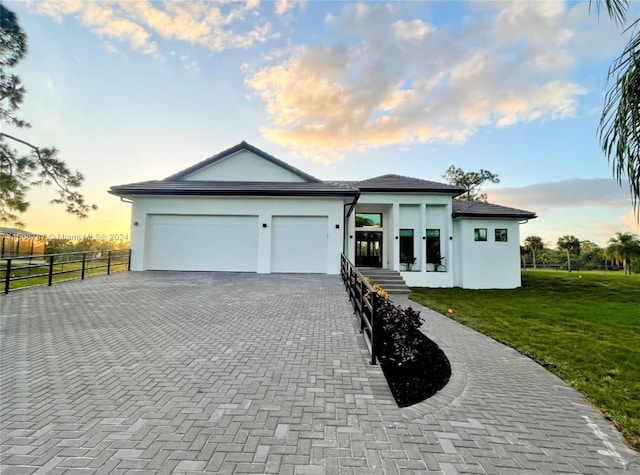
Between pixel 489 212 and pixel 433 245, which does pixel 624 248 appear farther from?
pixel 433 245

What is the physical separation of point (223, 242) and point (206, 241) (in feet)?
2.57

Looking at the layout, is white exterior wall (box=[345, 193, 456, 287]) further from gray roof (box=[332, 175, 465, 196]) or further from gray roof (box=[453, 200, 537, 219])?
gray roof (box=[453, 200, 537, 219])

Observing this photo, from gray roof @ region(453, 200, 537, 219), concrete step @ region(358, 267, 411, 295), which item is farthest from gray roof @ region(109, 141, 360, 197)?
gray roof @ region(453, 200, 537, 219)

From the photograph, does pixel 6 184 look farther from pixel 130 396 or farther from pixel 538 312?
pixel 538 312

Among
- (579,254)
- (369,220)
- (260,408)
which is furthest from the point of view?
(579,254)

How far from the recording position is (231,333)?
4961 millimetres

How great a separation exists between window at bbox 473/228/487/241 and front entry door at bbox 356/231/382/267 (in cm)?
526

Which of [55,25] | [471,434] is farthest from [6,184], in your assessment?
[471,434]

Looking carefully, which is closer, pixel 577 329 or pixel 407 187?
pixel 577 329

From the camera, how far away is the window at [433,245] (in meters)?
15.6

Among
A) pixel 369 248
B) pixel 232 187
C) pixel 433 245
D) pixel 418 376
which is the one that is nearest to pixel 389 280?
pixel 369 248

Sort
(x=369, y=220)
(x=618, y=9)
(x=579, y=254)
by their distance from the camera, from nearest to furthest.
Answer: (x=618, y=9) → (x=369, y=220) → (x=579, y=254)

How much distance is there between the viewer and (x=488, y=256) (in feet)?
50.5

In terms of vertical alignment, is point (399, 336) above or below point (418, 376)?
above
